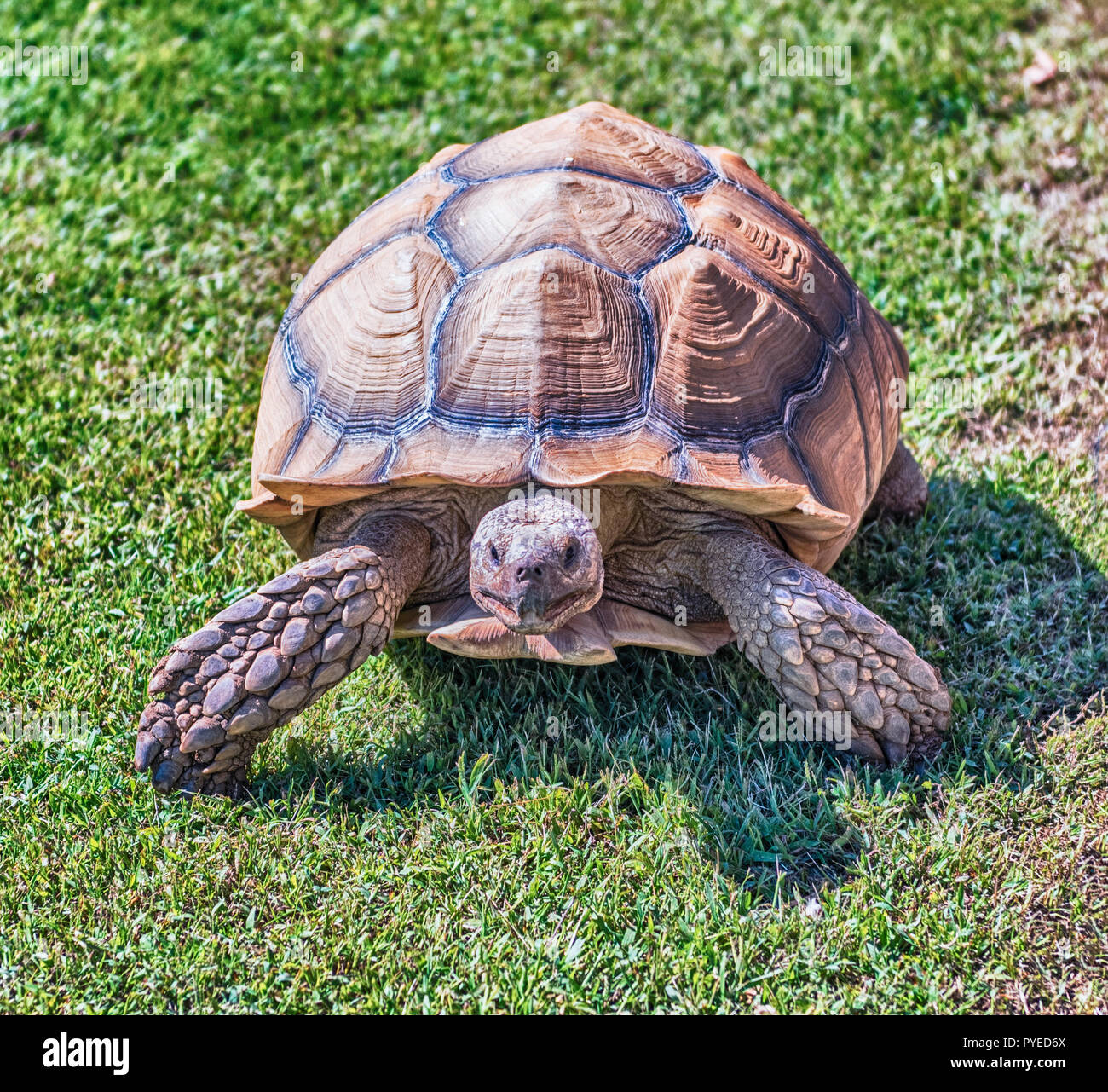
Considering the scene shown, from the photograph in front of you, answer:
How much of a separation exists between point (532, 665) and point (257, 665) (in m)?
0.87

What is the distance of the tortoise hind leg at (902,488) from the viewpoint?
407 centimetres

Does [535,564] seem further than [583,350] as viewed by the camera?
No

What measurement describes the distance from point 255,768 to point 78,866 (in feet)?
1.68

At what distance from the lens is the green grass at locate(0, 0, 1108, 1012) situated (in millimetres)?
2797

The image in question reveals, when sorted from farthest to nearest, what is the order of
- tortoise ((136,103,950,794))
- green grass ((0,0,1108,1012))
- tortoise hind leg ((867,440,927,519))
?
tortoise hind leg ((867,440,927,519))
tortoise ((136,103,950,794))
green grass ((0,0,1108,1012))

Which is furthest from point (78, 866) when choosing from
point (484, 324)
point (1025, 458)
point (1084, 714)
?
point (1025, 458)

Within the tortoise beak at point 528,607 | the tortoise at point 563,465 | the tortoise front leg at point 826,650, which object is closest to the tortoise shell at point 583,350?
the tortoise at point 563,465

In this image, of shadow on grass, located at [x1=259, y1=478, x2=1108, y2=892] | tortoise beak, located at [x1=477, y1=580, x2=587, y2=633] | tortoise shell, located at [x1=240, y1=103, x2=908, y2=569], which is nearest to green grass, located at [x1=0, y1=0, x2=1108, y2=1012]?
shadow on grass, located at [x1=259, y1=478, x2=1108, y2=892]

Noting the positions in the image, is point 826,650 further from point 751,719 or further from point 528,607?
point 528,607

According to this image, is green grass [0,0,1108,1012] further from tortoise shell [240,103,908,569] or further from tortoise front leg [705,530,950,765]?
tortoise shell [240,103,908,569]

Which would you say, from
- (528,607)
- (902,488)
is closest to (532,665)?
(528,607)

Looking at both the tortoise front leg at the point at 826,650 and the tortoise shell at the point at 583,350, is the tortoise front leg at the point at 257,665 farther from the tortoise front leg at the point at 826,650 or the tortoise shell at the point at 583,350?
the tortoise front leg at the point at 826,650

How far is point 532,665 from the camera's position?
11.6ft

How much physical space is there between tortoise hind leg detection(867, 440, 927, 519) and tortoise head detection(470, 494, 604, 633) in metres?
1.52
